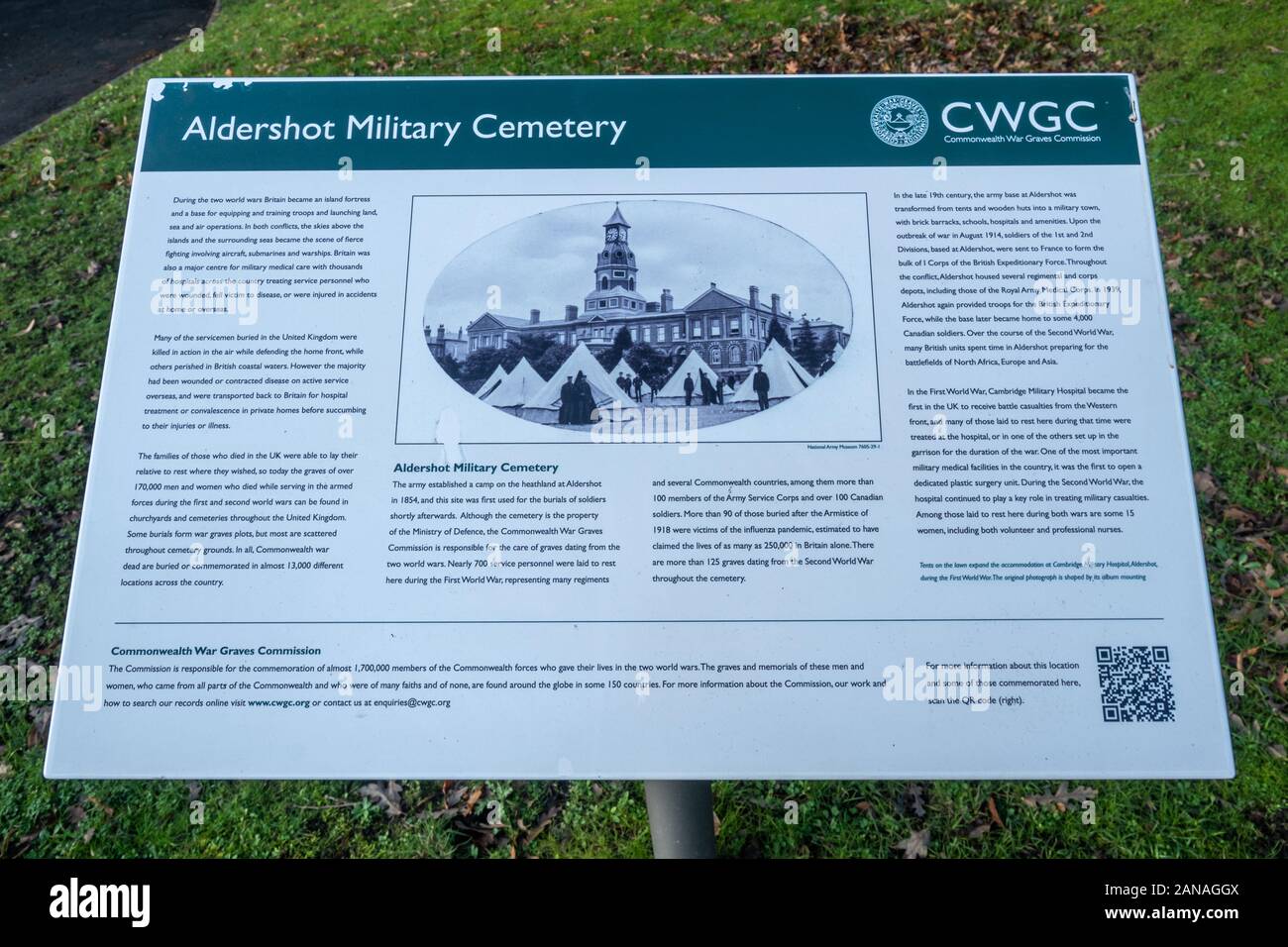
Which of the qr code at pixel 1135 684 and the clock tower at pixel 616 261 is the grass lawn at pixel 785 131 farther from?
the clock tower at pixel 616 261

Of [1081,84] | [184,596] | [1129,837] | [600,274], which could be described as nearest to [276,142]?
[600,274]

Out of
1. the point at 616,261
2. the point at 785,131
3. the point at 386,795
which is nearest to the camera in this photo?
the point at 616,261

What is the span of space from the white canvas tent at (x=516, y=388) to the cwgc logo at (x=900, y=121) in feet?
4.29

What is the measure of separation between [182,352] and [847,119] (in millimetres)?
2126

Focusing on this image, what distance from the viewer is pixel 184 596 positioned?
234 centimetres

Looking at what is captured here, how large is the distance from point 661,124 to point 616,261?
19.3 inches

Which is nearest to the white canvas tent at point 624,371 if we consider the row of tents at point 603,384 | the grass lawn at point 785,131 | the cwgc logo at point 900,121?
the row of tents at point 603,384

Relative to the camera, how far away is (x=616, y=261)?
255cm

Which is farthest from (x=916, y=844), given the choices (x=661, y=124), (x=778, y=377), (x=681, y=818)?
(x=661, y=124)

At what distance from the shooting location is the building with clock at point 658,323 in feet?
Answer: 8.08

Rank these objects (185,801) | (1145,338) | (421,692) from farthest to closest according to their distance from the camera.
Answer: (185,801)
(1145,338)
(421,692)

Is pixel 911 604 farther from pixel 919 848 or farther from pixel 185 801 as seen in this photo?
pixel 185 801

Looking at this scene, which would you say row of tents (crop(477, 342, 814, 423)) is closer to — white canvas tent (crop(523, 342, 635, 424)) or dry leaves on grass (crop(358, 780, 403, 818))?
white canvas tent (crop(523, 342, 635, 424))

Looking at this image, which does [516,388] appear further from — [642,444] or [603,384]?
[642,444]
